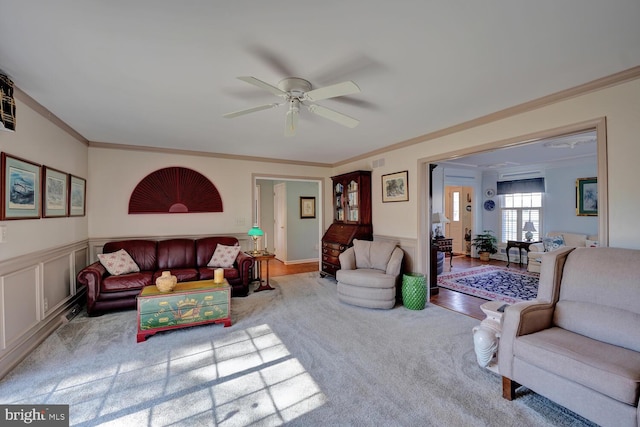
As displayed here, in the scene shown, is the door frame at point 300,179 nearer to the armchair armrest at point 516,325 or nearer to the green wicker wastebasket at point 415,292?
the green wicker wastebasket at point 415,292

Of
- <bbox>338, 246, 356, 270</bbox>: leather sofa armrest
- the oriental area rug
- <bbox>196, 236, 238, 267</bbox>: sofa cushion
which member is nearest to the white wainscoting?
<bbox>196, 236, 238, 267</bbox>: sofa cushion

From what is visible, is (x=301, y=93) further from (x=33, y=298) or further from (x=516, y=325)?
(x=33, y=298)

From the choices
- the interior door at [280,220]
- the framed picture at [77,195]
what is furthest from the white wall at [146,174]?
the interior door at [280,220]

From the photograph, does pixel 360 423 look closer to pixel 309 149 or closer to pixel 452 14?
pixel 452 14

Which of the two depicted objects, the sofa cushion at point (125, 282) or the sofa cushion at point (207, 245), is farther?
the sofa cushion at point (207, 245)

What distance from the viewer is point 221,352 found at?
8.75 feet

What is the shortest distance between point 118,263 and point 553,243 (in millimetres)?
8210

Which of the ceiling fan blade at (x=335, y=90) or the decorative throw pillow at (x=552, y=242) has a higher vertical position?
the ceiling fan blade at (x=335, y=90)

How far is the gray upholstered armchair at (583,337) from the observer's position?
154 centimetres

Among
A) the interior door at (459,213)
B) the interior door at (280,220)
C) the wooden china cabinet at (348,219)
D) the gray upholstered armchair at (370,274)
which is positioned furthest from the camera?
the interior door at (459,213)

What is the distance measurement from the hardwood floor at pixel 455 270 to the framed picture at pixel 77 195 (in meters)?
3.38

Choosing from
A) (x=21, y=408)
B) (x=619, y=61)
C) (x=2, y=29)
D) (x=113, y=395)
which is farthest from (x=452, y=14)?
(x=21, y=408)

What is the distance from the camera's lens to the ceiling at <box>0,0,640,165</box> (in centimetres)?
153

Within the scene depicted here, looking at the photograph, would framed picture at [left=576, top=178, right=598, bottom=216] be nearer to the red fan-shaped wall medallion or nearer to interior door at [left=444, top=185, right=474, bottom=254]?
interior door at [left=444, top=185, right=474, bottom=254]
